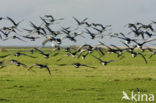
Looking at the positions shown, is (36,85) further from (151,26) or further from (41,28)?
(151,26)

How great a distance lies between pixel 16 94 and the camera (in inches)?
1085

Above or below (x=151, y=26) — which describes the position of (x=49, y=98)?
below

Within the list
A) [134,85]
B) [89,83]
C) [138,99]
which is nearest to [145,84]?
[134,85]

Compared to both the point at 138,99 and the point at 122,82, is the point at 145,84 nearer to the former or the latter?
the point at 122,82

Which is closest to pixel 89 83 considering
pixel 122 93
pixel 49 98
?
pixel 122 93

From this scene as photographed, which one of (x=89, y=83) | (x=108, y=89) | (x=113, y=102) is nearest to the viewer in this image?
(x=113, y=102)

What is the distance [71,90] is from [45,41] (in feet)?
13.5

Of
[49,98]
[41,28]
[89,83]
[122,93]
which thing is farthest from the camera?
[89,83]

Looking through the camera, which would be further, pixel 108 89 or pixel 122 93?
pixel 108 89

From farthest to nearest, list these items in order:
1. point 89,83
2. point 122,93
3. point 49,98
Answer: point 89,83 → point 122,93 → point 49,98

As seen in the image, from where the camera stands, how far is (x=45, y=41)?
31.3m

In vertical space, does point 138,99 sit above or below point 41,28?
below

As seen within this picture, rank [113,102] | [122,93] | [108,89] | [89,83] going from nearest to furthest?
[113,102] < [122,93] < [108,89] < [89,83]

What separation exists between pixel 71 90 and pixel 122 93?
358cm
